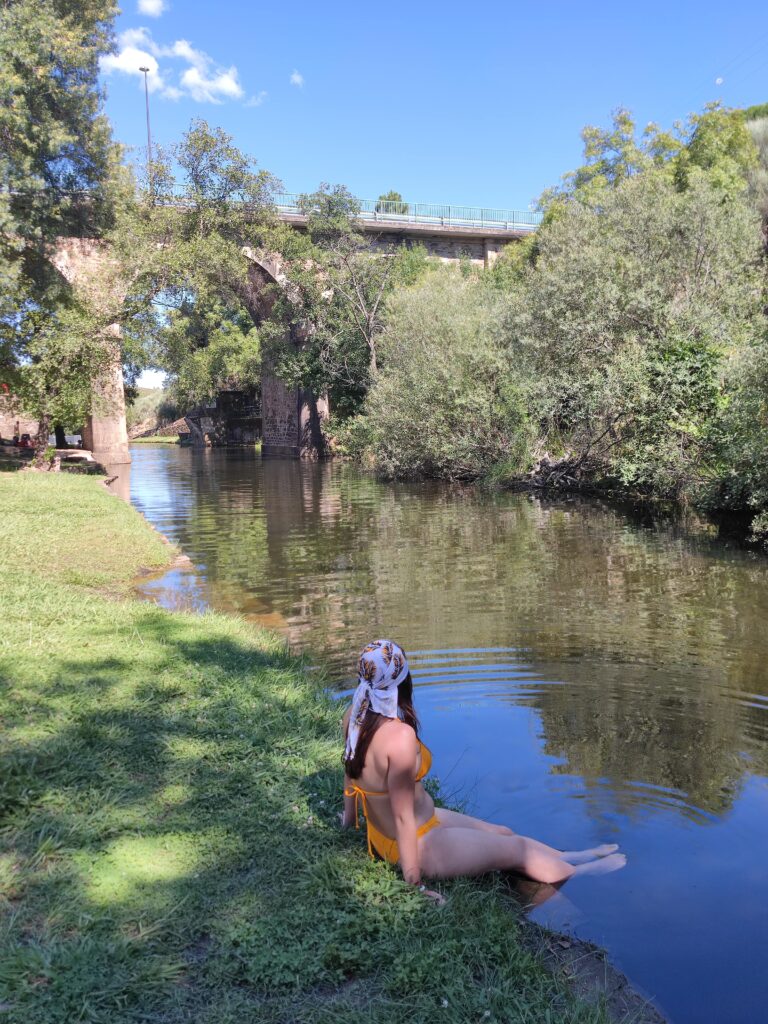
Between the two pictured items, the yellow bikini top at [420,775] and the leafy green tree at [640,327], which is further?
the leafy green tree at [640,327]

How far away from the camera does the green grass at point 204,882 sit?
2.42 m

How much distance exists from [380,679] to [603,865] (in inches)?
61.2

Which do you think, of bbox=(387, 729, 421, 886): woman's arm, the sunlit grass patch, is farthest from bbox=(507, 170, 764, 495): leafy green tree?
the sunlit grass patch

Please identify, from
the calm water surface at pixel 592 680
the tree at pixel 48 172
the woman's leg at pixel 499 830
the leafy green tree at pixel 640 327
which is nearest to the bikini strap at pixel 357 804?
the woman's leg at pixel 499 830

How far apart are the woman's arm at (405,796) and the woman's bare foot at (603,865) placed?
0.96 meters

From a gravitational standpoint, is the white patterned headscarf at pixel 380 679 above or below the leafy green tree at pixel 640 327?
below

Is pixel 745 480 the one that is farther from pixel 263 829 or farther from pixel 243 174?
pixel 243 174

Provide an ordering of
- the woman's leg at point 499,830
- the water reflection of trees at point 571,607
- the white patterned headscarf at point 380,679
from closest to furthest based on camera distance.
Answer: the white patterned headscarf at point 380,679
the woman's leg at point 499,830
the water reflection of trees at point 571,607

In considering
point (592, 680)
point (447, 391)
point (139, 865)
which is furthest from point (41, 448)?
point (139, 865)

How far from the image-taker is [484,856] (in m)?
3.24

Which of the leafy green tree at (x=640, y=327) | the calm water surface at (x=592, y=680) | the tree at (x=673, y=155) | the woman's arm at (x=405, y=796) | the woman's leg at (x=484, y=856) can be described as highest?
the tree at (x=673, y=155)

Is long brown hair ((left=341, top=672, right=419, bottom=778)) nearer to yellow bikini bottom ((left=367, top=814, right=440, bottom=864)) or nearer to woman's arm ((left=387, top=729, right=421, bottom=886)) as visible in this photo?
woman's arm ((left=387, top=729, right=421, bottom=886))

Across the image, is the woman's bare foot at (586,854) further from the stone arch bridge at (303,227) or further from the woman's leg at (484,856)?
the stone arch bridge at (303,227)

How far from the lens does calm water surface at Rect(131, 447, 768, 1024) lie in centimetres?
339
